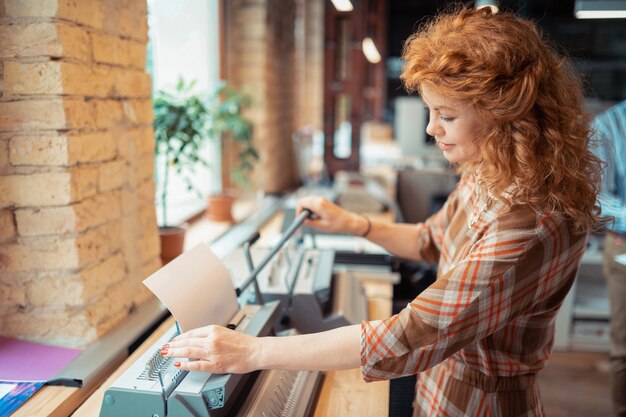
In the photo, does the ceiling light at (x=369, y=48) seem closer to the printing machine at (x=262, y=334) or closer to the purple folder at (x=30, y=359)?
the printing machine at (x=262, y=334)

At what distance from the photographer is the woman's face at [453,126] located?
1.16 metres

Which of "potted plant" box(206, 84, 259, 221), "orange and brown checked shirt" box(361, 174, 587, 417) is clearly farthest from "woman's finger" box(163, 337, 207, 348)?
"potted plant" box(206, 84, 259, 221)

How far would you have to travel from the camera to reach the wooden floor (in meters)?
3.05

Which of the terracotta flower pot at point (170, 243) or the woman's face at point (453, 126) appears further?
the terracotta flower pot at point (170, 243)

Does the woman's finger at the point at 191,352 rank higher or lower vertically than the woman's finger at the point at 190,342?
lower

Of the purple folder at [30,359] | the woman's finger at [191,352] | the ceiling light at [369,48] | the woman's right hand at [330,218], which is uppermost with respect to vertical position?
the ceiling light at [369,48]

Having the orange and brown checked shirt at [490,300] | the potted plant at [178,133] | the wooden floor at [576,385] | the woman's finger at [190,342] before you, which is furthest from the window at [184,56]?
the wooden floor at [576,385]

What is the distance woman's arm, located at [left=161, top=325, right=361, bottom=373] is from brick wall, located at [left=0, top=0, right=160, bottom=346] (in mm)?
582

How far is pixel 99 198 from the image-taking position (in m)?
1.61

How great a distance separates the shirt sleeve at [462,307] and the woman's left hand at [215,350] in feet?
0.73

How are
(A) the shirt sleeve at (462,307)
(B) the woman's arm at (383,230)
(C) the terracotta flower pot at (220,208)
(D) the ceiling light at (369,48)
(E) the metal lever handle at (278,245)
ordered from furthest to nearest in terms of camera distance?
(D) the ceiling light at (369,48)
(C) the terracotta flower pot at (220,208)
(B) the woman's arm at (383,230)
(E) the metal lever handle at (278,245)
(A) the shirt sleeve at (462,307)

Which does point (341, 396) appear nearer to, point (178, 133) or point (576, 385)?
A: point (178, 133)

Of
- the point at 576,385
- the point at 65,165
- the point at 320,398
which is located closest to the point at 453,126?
the point at 320,398

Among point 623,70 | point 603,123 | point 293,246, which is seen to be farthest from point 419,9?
point 293,246
